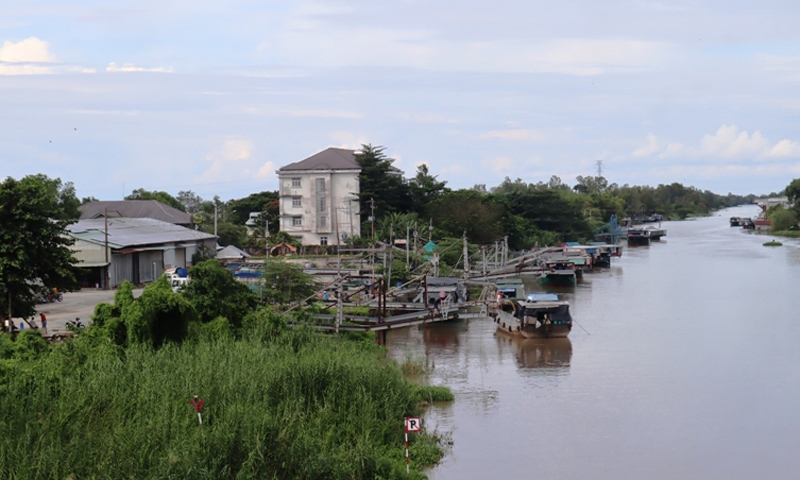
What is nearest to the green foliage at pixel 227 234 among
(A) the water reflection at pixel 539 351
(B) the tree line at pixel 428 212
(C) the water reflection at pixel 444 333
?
(B) the tree line at pixel 428 212

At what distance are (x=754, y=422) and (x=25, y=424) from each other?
13.9 metres

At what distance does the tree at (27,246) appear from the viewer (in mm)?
20312

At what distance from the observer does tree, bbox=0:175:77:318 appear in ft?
66.6

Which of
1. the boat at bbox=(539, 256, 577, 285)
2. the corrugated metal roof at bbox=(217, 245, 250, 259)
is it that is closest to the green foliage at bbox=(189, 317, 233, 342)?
the corrugated metal roof at bbox=(217, 245, 250, 259)

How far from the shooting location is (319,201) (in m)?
56.5

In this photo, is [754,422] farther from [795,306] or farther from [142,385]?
[795,306]

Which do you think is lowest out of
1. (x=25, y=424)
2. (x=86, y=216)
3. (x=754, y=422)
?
(x=754, y=422)

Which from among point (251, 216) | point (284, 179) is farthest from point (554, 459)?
point (251, 216)

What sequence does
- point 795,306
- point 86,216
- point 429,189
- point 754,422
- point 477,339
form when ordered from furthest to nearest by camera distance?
point 429,189 → point 86,216 → point 795,306 → point 477,339 → point 754,422

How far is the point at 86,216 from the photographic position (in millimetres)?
55438

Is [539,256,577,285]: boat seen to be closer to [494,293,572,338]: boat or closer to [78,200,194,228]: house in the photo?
[494,293,572,338]: boat

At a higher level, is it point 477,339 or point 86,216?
point 86,216

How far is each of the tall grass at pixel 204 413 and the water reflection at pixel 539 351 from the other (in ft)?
24.8

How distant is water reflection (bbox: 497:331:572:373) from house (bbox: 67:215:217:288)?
48.4 ft
